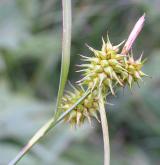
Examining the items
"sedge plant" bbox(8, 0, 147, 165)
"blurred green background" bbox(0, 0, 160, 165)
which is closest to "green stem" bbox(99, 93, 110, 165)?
"sedge plant" bbox(8, 0, 147, 165)

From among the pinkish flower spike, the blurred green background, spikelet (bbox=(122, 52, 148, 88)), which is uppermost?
the blurred green background

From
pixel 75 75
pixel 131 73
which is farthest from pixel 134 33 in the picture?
pixel 75 75

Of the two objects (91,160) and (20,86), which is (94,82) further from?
(20,86)

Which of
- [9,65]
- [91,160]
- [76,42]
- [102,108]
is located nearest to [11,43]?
[9,65]

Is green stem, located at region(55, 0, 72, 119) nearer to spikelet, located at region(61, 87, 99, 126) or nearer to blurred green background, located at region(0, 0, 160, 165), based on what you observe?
spikelet, located at region(61, 87, 99, 126)

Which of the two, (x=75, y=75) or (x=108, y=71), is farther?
(x=75, y=75)

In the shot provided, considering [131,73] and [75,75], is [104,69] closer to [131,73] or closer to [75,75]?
[131,73]
